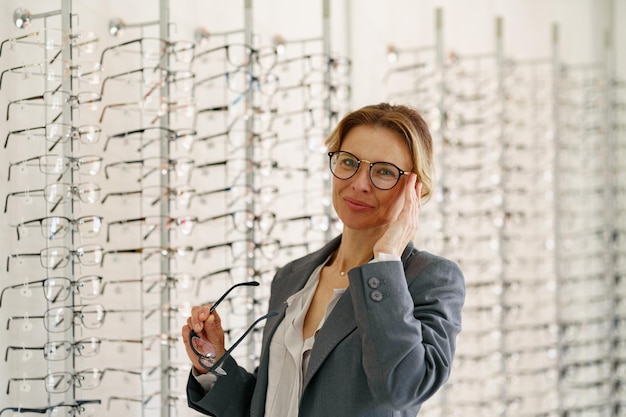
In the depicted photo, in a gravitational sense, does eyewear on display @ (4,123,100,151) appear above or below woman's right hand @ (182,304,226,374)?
above

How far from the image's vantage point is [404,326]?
5.14ft

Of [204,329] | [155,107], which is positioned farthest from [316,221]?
[204,329]

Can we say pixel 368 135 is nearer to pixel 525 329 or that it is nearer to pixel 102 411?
pixel 102 411

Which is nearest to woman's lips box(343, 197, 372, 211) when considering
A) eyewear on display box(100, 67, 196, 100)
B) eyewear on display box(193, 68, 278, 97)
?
→ eyewear on display box(100, 67, 196, 100)

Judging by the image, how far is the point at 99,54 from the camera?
2457mm

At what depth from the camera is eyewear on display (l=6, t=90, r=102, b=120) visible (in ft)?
7.25

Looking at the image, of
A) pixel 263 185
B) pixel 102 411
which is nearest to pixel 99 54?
pixel 263 185

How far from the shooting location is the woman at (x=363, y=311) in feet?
5.20

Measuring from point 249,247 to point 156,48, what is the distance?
0.69 m

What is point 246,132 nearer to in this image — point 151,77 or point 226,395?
point 151,77

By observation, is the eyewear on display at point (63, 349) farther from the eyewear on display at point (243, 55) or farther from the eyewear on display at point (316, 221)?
the eyewear on display at point (243, 55)

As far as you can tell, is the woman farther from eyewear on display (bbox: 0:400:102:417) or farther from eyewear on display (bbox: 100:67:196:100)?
eyewear on display (bbox: 100:67:196:100)

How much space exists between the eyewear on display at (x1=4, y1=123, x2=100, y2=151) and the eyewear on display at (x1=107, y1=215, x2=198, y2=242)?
0.27m

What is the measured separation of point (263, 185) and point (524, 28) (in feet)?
5.99
